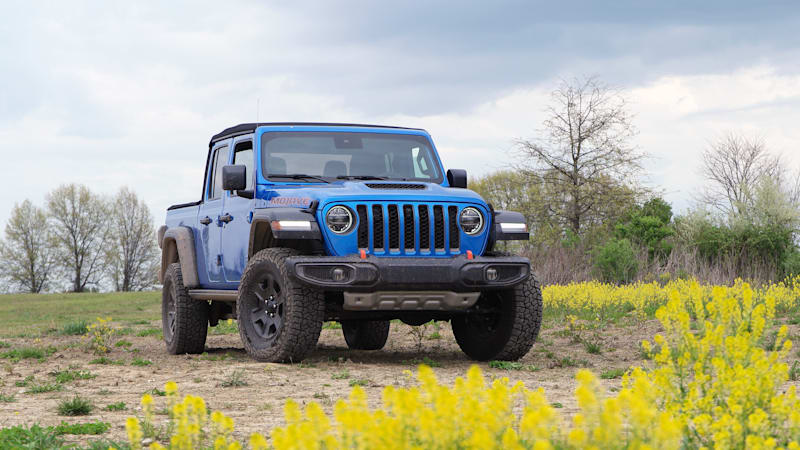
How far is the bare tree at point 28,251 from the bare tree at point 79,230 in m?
0.74

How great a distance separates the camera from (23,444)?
4.93 metres

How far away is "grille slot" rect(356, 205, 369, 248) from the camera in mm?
8477

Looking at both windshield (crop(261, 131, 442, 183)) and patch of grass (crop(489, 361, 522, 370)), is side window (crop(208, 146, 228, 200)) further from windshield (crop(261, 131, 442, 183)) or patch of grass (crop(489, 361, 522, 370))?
patch of grass (crop(489, 361, 522, 370))

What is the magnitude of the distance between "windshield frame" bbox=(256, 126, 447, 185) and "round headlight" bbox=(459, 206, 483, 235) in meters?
1.18

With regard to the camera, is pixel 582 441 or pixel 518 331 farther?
pixel 518 331

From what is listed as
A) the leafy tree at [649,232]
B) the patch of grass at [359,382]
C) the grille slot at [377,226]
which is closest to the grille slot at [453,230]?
the grille slot at [377,226]

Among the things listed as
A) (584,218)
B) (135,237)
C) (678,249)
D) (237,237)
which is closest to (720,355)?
(237,237)

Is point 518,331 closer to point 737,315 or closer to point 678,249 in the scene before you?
point 737,315

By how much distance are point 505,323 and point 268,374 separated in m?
2.55

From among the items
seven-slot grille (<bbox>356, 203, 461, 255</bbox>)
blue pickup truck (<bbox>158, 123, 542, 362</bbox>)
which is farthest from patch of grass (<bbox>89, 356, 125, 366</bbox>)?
seven-slot grille (<bbox>356, 203, 461, 255</bbox>)

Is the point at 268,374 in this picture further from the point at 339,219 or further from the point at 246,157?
the point at 246,157

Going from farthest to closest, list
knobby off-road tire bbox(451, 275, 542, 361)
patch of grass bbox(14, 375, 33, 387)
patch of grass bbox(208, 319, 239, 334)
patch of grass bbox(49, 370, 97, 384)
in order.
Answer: patch of grass bbox(208, 319, 239, 334) < knobby off-road tire bbox(451, 275, 542, 361) < patch of grass bbox(49, 370, 97, 384) < patch of grass bbox(14, 375, 33, 387)

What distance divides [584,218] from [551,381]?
2771 centimetres

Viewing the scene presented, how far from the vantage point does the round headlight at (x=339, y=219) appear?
844 centimetres
